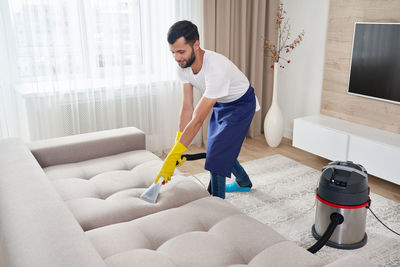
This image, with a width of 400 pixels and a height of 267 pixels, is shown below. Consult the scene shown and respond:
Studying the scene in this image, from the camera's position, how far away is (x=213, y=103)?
2127 mm

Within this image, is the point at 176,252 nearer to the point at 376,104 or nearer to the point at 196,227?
the point at 196,227

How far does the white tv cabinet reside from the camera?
296cm

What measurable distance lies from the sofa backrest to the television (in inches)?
109

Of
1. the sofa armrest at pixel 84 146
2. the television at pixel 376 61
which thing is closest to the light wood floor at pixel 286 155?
the television at pixel 376 61

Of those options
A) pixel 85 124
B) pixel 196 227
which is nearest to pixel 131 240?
pixel 196 227

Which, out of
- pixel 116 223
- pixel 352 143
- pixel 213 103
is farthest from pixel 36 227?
pixel 352 143

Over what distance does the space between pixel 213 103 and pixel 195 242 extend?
84 centimetres

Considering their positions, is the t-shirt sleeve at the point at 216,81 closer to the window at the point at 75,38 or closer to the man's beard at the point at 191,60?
the man's beard at the point at 191,60

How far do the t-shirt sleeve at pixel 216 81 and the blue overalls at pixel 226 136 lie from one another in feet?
1.02

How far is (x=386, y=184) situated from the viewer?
3135 mm

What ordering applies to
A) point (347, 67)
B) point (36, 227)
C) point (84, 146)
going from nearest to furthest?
point (36, 227) < point (84, 146) < point (347, 67)

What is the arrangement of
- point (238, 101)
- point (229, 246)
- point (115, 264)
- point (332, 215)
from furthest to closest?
1. point (238, 101)
2. point (332, 215)
3. point (229, 246)
4. point (115, 264)

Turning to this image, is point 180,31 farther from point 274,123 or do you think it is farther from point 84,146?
point 274,123

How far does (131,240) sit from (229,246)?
1.34ft
